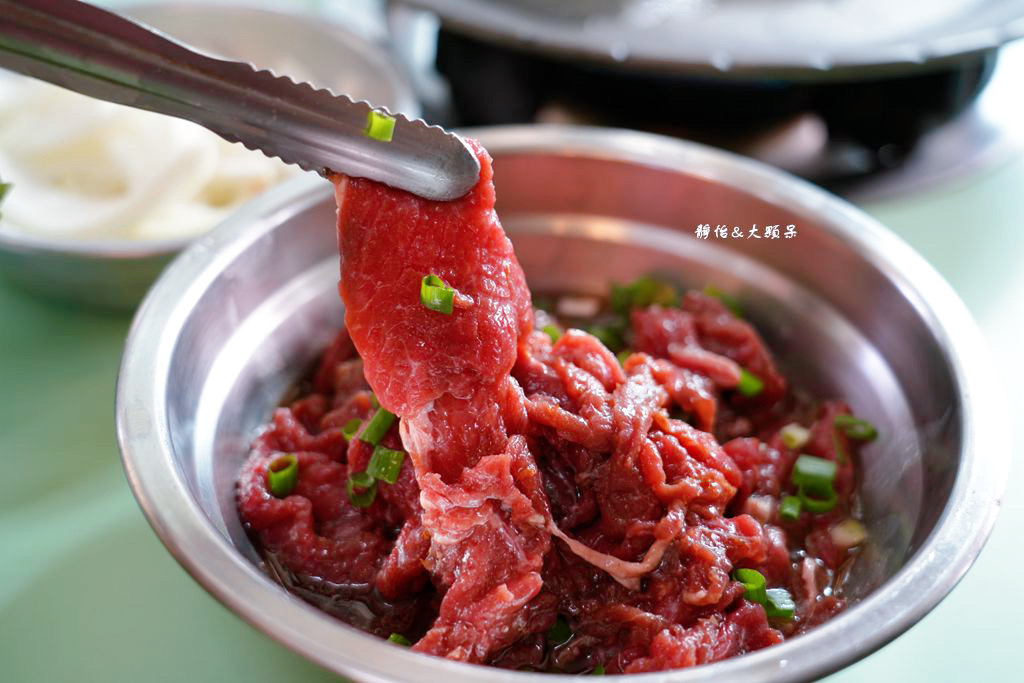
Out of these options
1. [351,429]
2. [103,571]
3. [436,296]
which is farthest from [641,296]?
[103,571]

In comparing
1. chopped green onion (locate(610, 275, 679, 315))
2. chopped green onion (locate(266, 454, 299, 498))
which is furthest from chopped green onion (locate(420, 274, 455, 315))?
chopped green onion (locate(610, 275, 679, 315))

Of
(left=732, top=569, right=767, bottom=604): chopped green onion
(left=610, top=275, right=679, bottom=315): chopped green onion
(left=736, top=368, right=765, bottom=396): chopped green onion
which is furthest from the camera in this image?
(left=610, top=275, right=679, bottom=315): chopped green onion

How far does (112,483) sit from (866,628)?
6.57 feet

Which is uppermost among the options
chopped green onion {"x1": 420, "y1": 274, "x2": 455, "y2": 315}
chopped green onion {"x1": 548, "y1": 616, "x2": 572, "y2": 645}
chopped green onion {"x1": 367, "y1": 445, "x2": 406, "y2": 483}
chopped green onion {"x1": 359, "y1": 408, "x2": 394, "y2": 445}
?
chopped green onion {"x1": 420, "y1": 274, "x2": 455, "y2": 315}

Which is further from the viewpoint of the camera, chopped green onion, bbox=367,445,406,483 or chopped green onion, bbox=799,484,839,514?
chopped green onion, bbox=799,484,839,514

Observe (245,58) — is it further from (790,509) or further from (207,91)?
(790,509)

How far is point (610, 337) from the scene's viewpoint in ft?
9.04

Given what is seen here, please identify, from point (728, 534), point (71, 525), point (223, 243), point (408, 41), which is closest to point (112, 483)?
point (71, 525)

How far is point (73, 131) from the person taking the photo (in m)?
3.10

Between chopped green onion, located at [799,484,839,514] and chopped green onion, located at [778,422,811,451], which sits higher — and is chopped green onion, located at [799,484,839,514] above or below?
below

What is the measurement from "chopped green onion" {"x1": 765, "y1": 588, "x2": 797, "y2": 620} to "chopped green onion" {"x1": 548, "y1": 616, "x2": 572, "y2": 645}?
0.46m

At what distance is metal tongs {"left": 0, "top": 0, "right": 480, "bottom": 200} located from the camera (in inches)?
66.1

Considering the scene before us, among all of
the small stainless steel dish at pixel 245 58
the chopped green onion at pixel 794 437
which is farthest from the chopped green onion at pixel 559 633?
the small stainless steel dish at pixel 245 58

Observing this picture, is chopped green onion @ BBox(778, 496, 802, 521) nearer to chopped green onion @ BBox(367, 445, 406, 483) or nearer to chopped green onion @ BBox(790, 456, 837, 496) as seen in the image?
chopped green onion @ BBox(790, 456, 837, 496)
